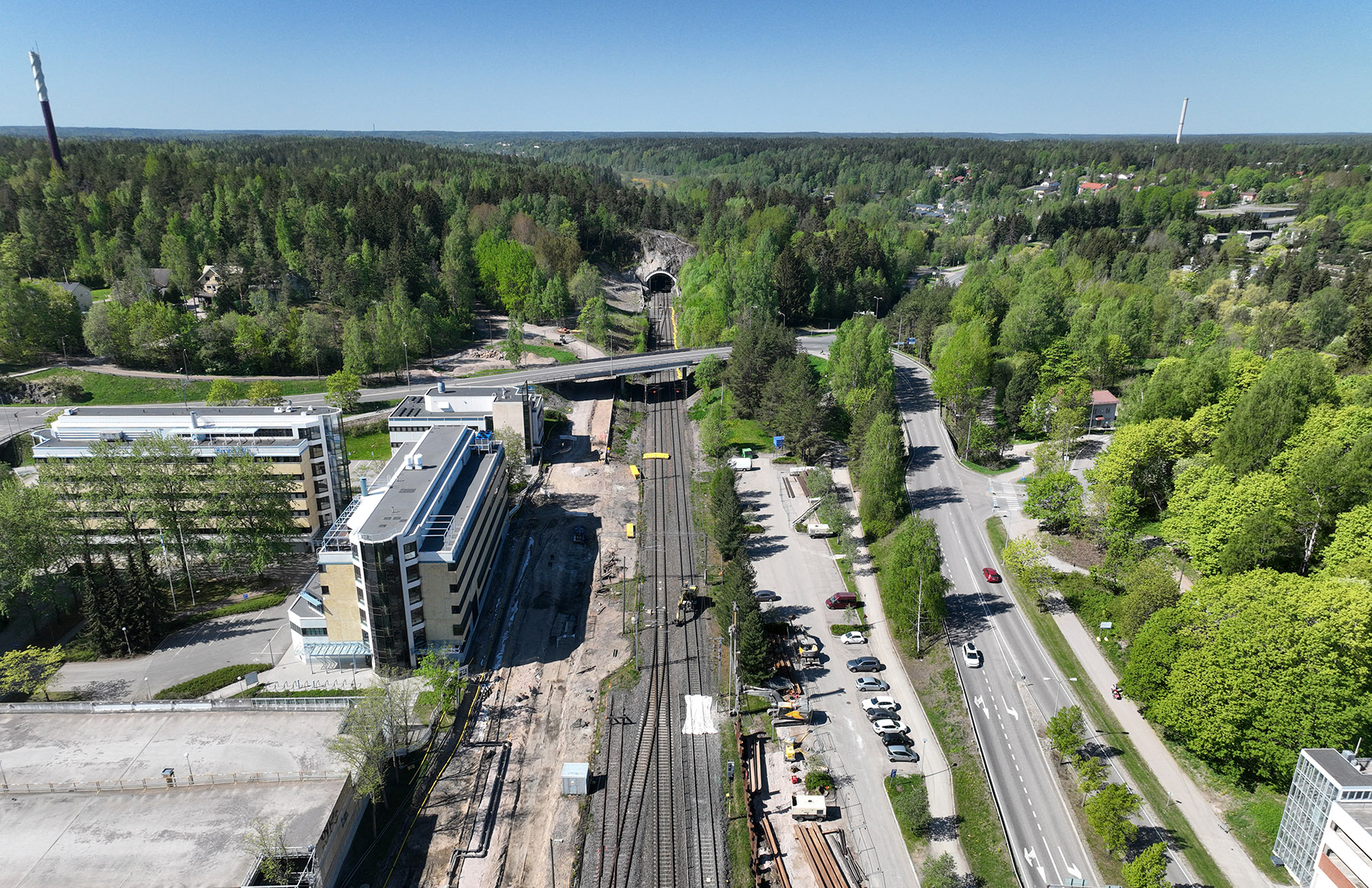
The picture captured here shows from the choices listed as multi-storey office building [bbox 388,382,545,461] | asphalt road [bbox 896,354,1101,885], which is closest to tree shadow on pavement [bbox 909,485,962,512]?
asphalt road [bbox 896,354,1101,885]

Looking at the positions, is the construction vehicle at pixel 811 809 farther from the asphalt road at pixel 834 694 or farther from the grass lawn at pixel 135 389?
the grass lawn at pixel 135 389

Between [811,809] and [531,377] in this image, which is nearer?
[811,809]

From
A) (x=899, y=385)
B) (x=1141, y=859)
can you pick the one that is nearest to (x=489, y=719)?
(x=1141, y=859)

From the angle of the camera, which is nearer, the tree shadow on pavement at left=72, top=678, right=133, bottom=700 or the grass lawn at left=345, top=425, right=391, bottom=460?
the tree shadow on pavement at left=72, top=678, right=133, bottom=700

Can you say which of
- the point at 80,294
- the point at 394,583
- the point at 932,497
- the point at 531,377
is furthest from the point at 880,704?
the point at 80,294

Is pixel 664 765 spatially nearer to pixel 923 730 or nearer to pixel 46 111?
pixel 923 730

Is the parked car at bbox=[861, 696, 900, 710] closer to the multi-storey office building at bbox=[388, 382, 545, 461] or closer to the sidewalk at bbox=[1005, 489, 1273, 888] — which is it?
the sidewalk at bbox=[1005, 489, 1273, 888]

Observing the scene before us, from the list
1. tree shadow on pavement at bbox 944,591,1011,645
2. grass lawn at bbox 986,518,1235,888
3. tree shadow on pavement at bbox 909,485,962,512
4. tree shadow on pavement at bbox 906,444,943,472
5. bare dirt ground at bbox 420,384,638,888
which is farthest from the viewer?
tree shadow on pavement at bbox 906,444,943,472

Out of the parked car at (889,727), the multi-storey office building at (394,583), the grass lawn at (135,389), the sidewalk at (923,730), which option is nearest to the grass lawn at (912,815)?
the sidewalk at (923,730)
